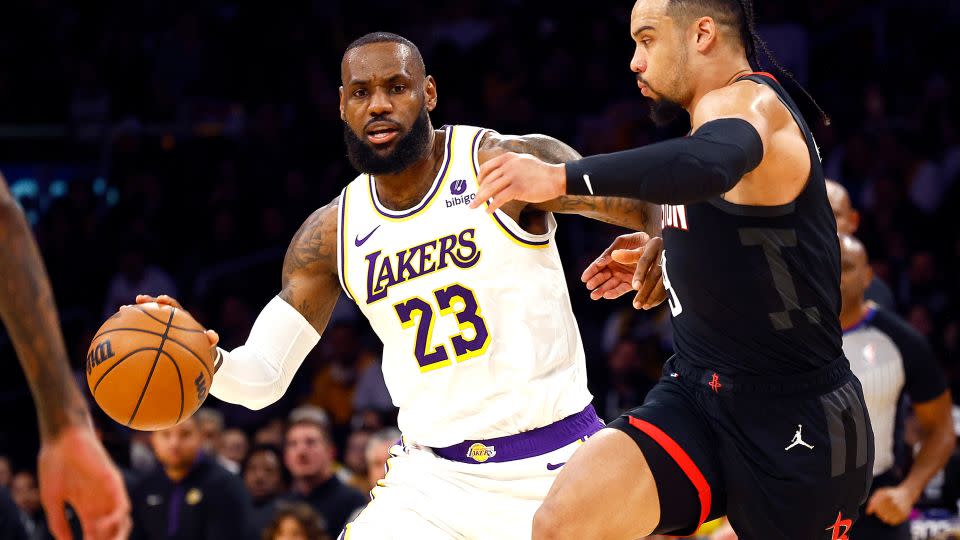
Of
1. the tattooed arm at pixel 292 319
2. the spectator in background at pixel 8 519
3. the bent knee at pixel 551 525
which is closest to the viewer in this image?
the bent knee at pixel 551 525

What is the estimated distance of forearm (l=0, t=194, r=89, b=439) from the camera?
2143mm

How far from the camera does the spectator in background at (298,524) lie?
7227 millimetres

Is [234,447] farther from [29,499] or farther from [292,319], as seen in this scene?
[292,319]

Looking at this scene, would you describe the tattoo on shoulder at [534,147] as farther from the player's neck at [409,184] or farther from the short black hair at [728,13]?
the short black hair at [728,13]

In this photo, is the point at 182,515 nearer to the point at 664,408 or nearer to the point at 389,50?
the point at 389,50

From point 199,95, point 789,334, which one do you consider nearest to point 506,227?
point 789,334

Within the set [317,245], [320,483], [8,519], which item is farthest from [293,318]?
[8,519]

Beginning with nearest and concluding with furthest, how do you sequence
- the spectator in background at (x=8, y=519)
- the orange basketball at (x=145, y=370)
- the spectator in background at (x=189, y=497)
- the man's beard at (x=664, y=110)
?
the man's beard at (x=664, y=110) < the orange basketball at (x=145, y=370) < the spectator in background at (x=189, y=497) < the spectator in background at (x=8, y=519)

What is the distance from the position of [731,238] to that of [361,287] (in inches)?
56.3

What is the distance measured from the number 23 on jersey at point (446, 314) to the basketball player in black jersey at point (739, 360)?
0.72m

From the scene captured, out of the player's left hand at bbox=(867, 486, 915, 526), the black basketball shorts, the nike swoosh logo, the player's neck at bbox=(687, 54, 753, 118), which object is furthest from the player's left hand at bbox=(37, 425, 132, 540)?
the player's left hand at bbox=(867, 486, 915, 526)

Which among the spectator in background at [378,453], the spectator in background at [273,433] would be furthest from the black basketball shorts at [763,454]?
the spectator in background at [273,433]

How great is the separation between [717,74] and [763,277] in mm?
610

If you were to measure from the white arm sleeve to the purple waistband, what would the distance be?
0.68 meters
